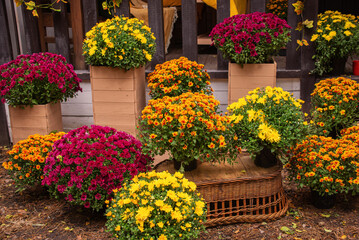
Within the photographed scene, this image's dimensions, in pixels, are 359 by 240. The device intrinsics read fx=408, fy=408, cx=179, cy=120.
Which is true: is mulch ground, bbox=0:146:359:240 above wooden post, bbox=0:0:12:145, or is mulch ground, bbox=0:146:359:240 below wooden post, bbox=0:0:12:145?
below

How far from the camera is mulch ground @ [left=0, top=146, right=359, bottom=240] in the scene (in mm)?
2898

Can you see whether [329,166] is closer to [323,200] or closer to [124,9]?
[323,200]

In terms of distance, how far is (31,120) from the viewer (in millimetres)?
3889

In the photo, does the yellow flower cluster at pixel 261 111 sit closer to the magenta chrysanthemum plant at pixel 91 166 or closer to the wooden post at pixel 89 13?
the magenta chrysanthemum plant at pixel 91 166

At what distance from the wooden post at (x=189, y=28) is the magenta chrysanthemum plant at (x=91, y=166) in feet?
5.40

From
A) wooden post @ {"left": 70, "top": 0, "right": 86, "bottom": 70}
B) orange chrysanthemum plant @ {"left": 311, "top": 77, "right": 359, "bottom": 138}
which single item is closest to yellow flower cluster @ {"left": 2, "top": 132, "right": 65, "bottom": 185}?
wooden post @ {"left": 70, "top": 0, "right": 86, "bottom": 70}

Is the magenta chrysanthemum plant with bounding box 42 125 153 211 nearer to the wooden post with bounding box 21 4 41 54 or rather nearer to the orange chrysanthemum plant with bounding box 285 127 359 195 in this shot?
the orange chrysanthemum plant with bounding box 285 127 359 195

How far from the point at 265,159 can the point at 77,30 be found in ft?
8.49

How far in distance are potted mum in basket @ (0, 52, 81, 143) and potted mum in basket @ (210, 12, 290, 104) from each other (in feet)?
4.95

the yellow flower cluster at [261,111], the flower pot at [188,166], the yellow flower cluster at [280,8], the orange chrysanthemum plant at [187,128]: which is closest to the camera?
the orange chrysanthemum plant at [187,128]

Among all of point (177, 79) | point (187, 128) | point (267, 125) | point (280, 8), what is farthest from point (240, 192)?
point (280, 8)

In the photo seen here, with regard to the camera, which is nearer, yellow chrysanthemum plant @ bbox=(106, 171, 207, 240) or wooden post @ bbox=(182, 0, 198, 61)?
yellow chrysanthemum plant @ bbox=(106, 171, 207, 240)

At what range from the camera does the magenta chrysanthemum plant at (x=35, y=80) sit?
3.65 meters

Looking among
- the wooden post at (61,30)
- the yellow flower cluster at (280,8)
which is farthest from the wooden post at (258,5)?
the wooden post at (61,30)
